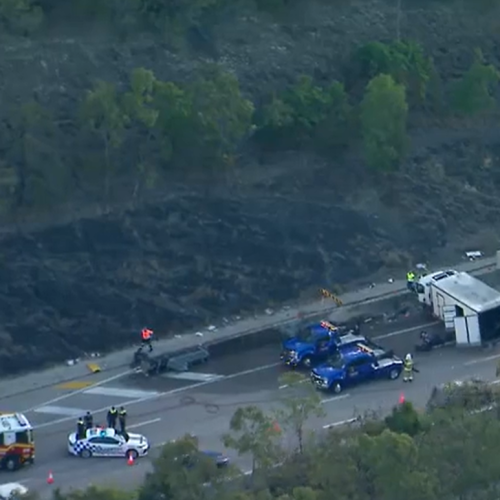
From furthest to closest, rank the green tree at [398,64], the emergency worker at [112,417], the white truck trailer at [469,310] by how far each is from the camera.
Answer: the green tree at [398,64]
the white truck trailer at [469,310]
the emergency worker at [112,417]

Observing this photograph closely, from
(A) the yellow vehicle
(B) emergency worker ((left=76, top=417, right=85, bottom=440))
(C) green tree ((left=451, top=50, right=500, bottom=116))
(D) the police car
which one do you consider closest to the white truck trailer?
(C) green tree ((left=451, top=50, right=500, bottom=116))

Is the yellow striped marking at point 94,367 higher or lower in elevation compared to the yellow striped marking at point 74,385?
higher

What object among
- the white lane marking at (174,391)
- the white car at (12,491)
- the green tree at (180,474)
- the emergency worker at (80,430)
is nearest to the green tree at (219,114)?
the white lane marking at (174,391)

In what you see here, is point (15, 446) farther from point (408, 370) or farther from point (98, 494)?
point (408, 370)

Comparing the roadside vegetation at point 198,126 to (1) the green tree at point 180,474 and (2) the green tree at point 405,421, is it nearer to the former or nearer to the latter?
(2) the green tree at point 405,421

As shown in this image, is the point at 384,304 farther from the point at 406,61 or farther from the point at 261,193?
the point at 406,61

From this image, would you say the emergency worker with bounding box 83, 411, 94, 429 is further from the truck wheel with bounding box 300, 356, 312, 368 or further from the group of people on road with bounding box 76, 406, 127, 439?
the truck wheel with bounding box 300, 356, 312, 368

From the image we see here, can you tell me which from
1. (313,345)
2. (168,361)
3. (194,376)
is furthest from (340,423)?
(168,361)
